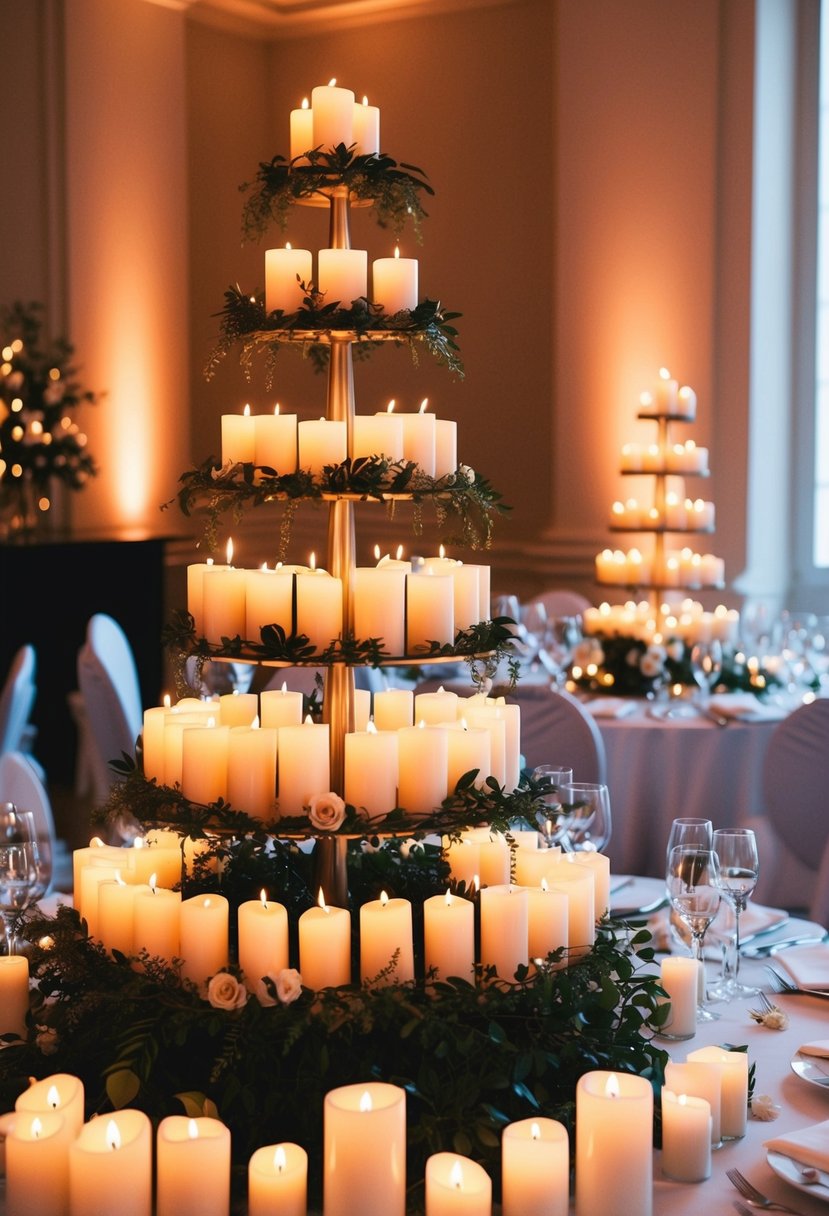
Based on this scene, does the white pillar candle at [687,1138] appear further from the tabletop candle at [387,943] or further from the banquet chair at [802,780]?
the banquet chair at [802,780]

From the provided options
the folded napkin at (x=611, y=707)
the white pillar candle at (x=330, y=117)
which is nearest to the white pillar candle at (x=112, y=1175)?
the white pillar candle at (x=330, y=117)

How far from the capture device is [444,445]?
6.71 ft

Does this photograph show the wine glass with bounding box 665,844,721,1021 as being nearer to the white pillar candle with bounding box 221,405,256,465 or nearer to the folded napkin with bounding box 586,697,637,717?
the white pillar candle with bounding box 221,405,256,465

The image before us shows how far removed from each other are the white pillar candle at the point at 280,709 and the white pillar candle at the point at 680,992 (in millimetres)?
634

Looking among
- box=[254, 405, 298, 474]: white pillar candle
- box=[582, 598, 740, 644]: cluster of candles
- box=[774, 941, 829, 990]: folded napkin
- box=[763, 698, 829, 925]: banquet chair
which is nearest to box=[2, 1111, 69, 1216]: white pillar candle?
box=[254, 405, 298, 474]: white pillar candle

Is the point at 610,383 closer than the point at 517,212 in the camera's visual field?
Yes

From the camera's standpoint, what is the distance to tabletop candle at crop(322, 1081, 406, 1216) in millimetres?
1451

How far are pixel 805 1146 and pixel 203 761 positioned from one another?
0.84 meters

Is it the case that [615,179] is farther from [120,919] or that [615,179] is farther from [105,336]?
[120,919]

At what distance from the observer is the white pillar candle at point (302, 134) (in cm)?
199

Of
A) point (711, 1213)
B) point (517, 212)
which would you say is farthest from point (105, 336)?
point (711, 1213)

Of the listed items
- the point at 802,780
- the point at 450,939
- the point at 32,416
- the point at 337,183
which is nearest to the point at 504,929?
the point at 450,939

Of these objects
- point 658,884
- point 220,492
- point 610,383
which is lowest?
point 658,884

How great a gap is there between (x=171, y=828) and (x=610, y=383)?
6086mm
